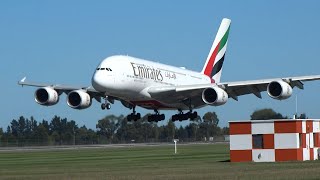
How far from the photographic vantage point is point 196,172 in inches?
1625

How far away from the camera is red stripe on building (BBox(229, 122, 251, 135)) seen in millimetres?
56625

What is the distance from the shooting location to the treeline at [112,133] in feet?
453

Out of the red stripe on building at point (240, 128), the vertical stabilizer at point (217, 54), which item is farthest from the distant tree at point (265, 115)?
the red stripe on building at point (240, 128)

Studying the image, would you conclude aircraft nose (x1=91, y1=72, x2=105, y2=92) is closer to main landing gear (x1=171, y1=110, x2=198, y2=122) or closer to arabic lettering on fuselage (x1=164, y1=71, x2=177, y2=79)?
arabic lettering on fuselage (x1=164, y1=71, x2=177, y2=79)

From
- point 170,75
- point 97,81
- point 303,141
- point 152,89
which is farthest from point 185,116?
point 303,141

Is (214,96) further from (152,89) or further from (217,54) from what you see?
(217,54)

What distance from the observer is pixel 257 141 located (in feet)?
183

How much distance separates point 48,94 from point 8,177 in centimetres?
1954

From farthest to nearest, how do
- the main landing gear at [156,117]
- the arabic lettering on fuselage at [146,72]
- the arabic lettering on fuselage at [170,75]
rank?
the main landing gear at [156,117], the arabic lettering on fuselage at [170,75], the arabic lettering on fuselage at [146,72]

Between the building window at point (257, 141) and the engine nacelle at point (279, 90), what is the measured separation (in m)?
4.04

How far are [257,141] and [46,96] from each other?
55.2ft

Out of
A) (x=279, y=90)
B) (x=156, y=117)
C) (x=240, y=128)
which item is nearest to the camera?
(x=240, y=128)

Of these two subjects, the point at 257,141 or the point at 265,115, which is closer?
the point at 257,141

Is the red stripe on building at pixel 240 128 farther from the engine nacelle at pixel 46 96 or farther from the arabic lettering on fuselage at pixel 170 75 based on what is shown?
the engine nacelle at pixel 46 96
